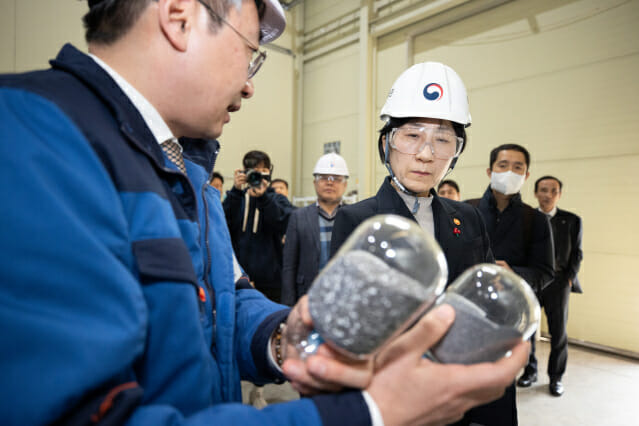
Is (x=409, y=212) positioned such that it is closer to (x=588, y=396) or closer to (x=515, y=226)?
(x=515, y=226)

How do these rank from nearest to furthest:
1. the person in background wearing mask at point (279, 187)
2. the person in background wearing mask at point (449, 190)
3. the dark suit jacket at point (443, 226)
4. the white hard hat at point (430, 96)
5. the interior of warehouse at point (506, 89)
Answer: the dark suit jacket at point (443, 226) → the white hard hat at point (430, 96) → the interior of warehouse at point (506, 89) → the person in background wearing mask at point (449, 190) → the person in background wearing mask at point (279, 187)

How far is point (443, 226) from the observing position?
165cm

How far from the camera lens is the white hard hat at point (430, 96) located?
5.67 ft

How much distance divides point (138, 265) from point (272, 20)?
3.18ft

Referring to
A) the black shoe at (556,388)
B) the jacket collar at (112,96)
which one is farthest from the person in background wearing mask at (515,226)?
the jacket collar at (112,96)

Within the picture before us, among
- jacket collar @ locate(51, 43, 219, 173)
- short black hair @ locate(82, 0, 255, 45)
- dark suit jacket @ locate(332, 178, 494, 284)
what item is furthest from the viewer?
dark suit jacket @ locate(332, 178, 494, 284)

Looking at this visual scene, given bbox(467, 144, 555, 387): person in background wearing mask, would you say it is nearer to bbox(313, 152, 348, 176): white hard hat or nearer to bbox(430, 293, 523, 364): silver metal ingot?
bbox(313, 152, 348, 176): white hard hat

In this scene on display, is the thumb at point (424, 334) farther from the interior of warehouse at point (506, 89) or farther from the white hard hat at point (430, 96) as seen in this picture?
the interior of warehouse at point (506, 89)

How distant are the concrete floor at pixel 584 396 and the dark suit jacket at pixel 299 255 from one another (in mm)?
1056

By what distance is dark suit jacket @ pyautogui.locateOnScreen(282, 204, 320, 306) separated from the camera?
3742 millimetres

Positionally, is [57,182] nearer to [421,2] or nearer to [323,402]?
[323,402]

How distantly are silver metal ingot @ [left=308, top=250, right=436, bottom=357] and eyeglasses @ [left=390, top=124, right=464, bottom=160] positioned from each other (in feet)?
3.93

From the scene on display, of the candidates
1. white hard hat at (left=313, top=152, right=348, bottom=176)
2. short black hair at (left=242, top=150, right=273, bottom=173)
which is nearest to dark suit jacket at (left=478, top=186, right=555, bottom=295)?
white hard hat at (left=313, top=152, right=348, bottom=176)

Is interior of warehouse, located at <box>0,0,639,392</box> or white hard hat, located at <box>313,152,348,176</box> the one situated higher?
interior of warehouse, located at <box>0,0,639,392</box>
